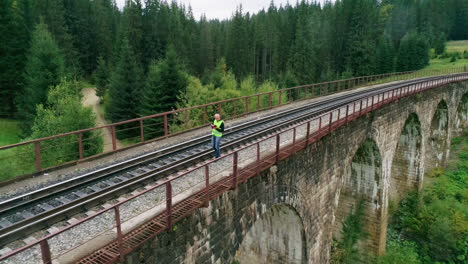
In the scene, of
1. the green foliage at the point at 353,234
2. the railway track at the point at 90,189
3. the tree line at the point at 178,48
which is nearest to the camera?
the railway track at the point at 90,189

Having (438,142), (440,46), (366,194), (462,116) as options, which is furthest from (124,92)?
(440,46)

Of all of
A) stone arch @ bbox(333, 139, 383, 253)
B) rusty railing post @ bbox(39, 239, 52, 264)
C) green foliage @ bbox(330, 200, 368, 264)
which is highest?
rusty railing post @ bbox(39, 239, 52, 264)

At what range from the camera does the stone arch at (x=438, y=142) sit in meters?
35.9

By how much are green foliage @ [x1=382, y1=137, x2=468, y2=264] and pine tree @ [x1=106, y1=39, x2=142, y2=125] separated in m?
29.5

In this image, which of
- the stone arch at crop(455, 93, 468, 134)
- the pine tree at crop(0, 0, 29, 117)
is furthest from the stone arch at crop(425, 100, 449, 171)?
the pine tree at crop(0, 0, 29, 117)

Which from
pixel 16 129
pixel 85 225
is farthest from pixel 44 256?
pixel 16 129

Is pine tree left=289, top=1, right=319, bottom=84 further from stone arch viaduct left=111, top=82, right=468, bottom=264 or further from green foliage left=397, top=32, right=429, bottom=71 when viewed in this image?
stone arch viaduct left=111, top=82, right=468, bottom=264

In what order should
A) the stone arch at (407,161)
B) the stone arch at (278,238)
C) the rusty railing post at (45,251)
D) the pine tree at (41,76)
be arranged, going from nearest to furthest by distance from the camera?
the rusty railing post at (45,251) → the stone arch at (278,238) → the stone arch at (407,161) → the pine tree at (41,76)

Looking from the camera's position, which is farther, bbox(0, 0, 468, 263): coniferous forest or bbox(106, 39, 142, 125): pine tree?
bbox(106, 39, 142, 125): pine tree

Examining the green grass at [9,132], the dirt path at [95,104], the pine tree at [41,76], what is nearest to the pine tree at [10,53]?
the green grass at [9,132]

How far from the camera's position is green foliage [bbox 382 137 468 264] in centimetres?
2345

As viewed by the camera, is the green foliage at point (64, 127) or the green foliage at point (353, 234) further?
the green foliage at point (64, 127)

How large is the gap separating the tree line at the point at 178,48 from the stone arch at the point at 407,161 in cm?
1747

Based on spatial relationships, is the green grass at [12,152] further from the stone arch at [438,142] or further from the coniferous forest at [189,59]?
the stone arch at [438,142]
